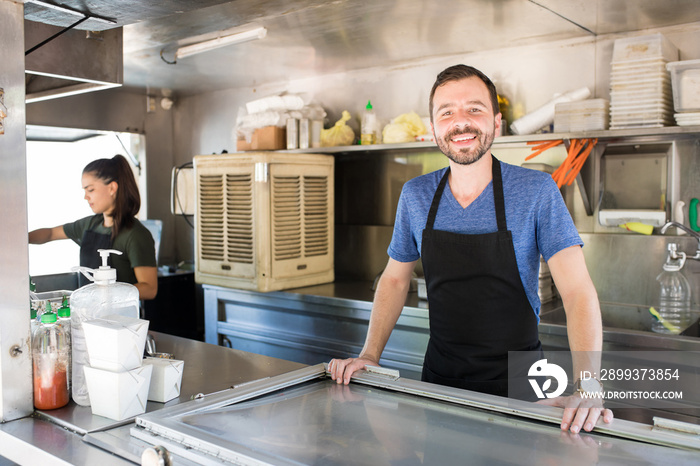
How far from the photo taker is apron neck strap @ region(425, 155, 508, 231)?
1969mm

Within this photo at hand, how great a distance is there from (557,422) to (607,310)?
235 centimetres

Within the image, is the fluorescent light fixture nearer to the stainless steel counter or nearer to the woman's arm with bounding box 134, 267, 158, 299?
the woman's arm with bounding box 134, 267, 158, 299

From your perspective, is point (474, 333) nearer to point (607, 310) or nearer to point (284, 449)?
point (284, 449)

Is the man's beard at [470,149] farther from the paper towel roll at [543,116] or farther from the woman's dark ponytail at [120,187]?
the woman's dark ponytail at [120,187]

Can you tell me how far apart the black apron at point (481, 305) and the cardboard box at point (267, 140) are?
2411 mm

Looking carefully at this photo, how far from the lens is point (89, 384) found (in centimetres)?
149

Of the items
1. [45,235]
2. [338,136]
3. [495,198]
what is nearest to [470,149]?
[495,198]

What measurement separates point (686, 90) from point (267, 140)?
8.33 feet

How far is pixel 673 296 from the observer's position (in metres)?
3.26

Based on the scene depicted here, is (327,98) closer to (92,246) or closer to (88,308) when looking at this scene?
(92,246)

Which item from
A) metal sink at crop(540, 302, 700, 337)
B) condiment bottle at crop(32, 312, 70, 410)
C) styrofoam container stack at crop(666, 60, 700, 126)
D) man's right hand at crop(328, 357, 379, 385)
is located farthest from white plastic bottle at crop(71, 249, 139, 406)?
styrofoam container stack at crop(666, 60, 700, 126)

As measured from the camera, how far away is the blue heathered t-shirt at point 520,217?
1894 mm

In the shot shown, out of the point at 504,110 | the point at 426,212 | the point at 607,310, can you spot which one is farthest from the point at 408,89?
→ the point at 426,212

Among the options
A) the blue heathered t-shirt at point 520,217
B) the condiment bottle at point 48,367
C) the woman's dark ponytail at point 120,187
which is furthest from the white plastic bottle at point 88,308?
the woman's dark ponytail at point 120,187
